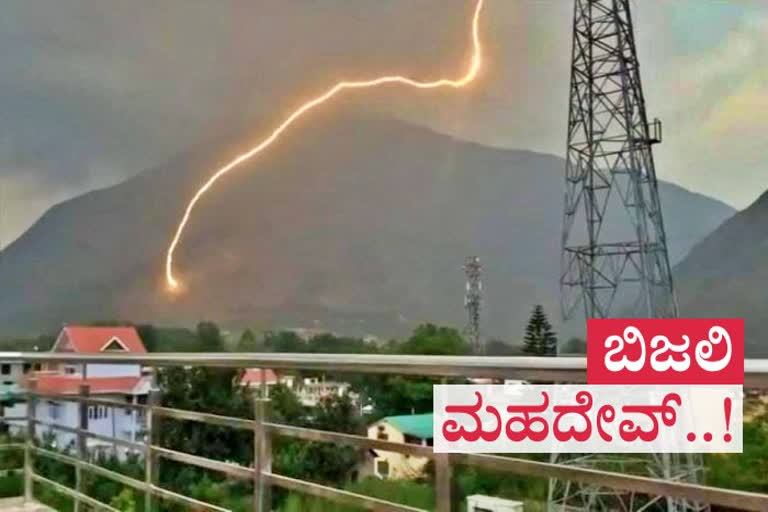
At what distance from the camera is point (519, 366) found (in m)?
0.98

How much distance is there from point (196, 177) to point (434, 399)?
6.96 ft

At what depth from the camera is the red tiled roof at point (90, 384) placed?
2205 millimetres

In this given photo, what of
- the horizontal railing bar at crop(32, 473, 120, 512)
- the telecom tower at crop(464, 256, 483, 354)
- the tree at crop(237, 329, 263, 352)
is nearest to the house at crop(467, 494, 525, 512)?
the telecom tower at crop(464, 256, 483, 354)

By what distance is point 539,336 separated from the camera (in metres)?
2.32

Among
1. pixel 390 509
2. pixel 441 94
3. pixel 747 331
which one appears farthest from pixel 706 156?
pixel 390 509

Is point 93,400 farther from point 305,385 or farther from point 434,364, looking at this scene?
point 434,364

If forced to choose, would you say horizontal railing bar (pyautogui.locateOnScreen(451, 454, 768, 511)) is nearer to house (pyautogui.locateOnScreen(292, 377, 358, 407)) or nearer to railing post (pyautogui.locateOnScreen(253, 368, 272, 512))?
house (pyautogui.locateOnScreen(292, 377, 358, 407))

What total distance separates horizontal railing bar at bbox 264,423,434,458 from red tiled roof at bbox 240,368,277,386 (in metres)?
0.10

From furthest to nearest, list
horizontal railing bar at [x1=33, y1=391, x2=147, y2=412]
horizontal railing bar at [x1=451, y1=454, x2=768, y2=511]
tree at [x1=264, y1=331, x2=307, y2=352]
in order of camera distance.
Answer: tree at [x1=264, y1=331, x2=307, y2=352] → horizontal railing bar at [x1=33, y1=391, x2=147, y2=412] → horizontal railing bar at [x1=451, y1=454, x2=768, y2=511]

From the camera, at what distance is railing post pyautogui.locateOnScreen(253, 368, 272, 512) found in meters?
1.55

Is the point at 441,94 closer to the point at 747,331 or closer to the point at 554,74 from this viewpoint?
the point at 554,74

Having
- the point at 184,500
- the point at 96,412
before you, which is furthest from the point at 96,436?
the point at 184,500

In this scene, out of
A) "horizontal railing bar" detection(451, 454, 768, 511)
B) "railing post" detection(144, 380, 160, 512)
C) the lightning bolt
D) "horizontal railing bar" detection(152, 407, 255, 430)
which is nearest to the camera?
"horizontal railing bar" detection(451, 454, 768, 511)

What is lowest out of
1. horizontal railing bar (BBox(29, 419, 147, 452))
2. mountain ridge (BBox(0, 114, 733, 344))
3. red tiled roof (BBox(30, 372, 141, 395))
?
horizontal railing bar (BBox(29, 419, 147, 452))
